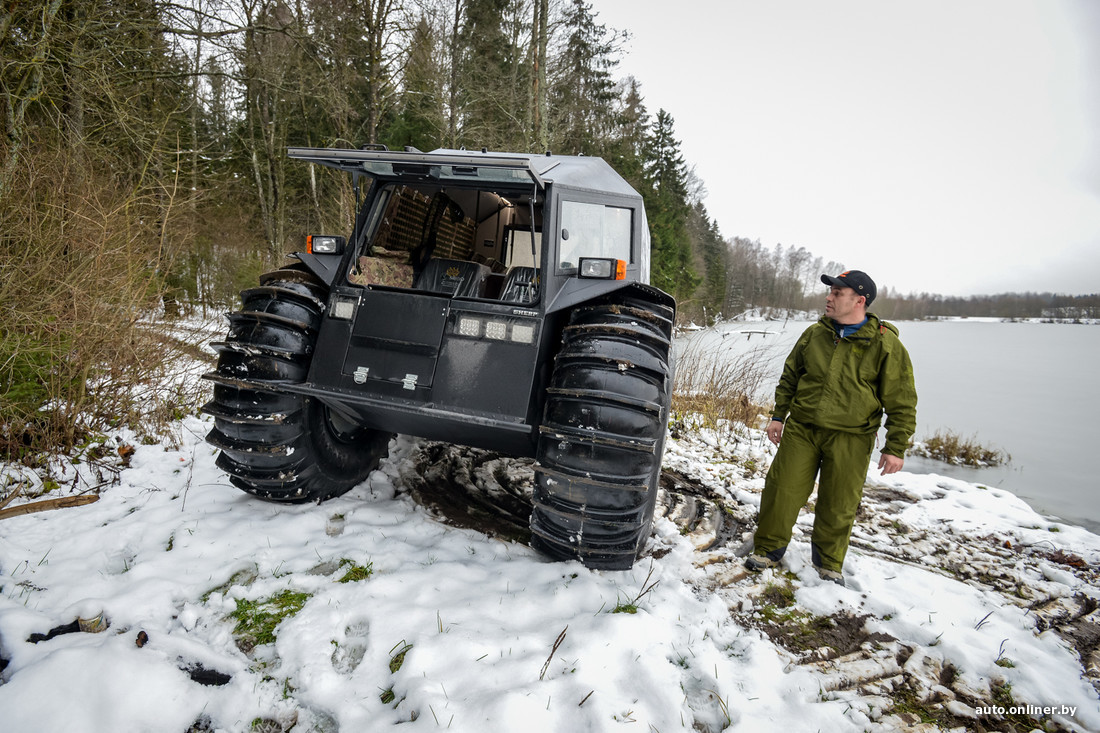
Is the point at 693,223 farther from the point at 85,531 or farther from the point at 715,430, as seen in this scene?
the point at 85,531

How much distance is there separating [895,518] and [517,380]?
3754mm

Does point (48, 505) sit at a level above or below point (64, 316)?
below

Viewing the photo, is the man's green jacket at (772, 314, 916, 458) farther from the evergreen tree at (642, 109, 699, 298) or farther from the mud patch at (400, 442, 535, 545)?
the evergreen tree at (642, 109, 699, 298)

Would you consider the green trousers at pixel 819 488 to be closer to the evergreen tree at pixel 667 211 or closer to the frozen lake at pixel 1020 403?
the frozen lake at pixel 1020 403

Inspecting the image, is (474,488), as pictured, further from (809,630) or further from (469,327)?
(809,630)

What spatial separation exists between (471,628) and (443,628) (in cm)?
12

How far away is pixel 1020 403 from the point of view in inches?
444

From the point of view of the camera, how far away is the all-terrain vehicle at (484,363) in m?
2.35

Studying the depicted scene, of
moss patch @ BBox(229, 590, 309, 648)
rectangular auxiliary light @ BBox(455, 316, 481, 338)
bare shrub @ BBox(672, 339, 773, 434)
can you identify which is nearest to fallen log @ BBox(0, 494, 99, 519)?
moss patch @ BBox(229, 590, 309, 648)

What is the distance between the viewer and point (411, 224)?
3910 millimetres

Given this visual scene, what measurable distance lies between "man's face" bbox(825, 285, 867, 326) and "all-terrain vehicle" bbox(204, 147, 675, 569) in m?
1.03

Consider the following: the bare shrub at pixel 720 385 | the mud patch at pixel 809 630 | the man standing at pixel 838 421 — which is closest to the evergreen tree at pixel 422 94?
the bare shrub at pixel 720 385

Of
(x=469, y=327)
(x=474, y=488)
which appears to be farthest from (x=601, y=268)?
(x=474, y=488)

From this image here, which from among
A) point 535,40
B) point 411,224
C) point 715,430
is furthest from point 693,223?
point 411,224
